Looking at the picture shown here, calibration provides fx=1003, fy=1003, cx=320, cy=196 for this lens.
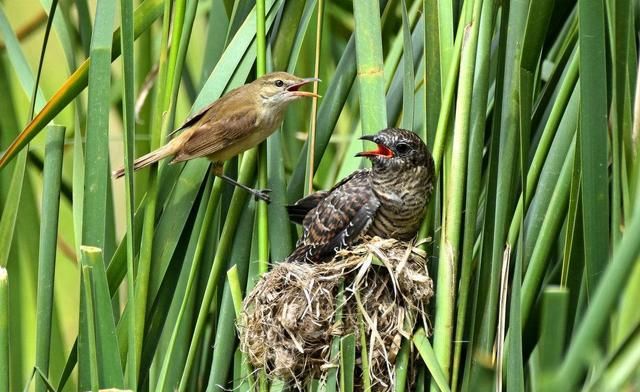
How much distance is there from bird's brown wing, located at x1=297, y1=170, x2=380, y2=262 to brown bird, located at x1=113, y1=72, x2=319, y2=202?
0.29 metres

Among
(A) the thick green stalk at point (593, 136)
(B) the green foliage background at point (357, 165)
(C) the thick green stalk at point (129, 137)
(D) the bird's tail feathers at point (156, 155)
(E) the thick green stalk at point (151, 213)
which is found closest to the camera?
(A) the thick green stalk at point (593, 136)

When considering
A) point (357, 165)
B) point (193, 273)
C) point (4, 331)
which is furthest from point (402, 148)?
point (4, 331)

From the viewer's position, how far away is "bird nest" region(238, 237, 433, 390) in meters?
2.49

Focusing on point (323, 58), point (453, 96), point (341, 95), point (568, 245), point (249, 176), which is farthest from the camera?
point (323, 58)

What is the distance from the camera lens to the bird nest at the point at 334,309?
2486mm

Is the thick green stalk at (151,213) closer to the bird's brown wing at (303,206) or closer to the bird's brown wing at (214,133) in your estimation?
the bird's brown wing at (214,133)

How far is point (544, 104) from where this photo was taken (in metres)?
2.47

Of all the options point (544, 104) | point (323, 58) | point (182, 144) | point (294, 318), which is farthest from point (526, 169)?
point (323, 58)

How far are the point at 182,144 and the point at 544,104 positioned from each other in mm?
Result: 1044

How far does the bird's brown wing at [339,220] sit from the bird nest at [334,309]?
0.24 m

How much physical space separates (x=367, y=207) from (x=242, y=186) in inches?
18.6

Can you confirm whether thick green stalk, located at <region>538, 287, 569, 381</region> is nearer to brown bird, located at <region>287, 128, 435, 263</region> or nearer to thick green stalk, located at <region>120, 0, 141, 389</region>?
thick green stalk, located at <region>120, 0, 141, 389</region>

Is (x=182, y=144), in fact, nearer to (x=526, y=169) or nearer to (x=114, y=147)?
(x=526, y=169)

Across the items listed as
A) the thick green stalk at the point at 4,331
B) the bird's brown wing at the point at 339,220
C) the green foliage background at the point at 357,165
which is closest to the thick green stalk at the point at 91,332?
the green foliage background at the point at 357,165
